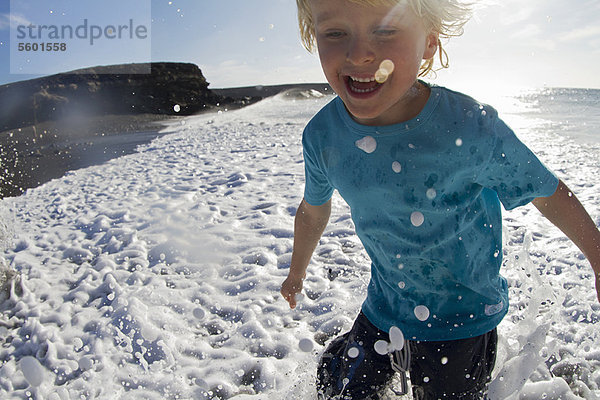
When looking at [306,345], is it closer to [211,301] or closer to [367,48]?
[211,301]

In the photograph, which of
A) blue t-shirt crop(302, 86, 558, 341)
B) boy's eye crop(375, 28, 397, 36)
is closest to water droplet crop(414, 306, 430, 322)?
blue t-shirt crop(302, 86, 558, 341)

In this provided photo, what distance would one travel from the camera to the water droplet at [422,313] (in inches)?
61.4

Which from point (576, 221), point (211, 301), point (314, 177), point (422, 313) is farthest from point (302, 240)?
point (211, 301)

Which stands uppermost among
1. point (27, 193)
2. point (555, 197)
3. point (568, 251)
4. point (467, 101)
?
point (467, 101)

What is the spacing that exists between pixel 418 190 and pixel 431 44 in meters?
0.51

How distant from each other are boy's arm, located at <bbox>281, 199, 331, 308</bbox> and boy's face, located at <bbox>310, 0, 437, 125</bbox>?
2.31ft

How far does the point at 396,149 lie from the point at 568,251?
9.63 feet

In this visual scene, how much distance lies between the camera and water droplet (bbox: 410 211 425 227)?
1484 millimetres

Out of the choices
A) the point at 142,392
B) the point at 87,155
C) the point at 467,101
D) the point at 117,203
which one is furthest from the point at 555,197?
the point at 87,155

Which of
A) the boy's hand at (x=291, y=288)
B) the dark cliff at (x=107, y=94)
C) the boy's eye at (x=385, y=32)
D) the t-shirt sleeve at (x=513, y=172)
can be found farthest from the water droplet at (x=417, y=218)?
the dark cliff at (x=107, y=94)

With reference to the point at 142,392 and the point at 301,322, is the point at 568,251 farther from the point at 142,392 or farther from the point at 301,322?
the point at 142,392

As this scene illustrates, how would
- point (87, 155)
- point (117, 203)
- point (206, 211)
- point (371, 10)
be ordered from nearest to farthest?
point (371, 10) < point (206, 211) < point (117, 203) < point (87, 155)

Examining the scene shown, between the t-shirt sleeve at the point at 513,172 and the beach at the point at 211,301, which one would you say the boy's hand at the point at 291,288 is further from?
the t-shirt sleeve at the point at 513,172

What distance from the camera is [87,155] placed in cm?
1123
